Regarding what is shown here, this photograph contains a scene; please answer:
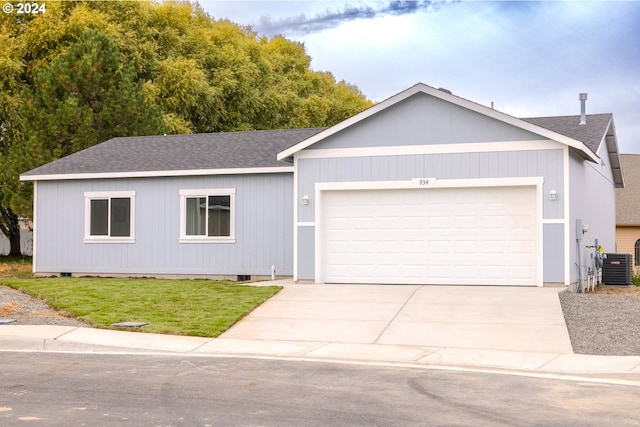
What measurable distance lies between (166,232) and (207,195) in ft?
5.28

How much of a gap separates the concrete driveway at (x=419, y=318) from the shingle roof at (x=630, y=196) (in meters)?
25.3

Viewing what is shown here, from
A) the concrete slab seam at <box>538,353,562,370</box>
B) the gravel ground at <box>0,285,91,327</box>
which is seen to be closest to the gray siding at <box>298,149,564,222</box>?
the gravel ground at <box>0,285,91,327</box>

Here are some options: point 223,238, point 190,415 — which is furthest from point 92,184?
point 190,415

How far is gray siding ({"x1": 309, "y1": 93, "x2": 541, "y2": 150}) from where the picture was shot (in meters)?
19.3

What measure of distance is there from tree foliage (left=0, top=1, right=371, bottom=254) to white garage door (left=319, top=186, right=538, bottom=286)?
1579 cm

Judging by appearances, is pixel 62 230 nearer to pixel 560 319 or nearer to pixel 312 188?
pixel 312 188

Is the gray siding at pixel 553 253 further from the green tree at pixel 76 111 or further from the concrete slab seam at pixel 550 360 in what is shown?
the green tree at pixel 76 111

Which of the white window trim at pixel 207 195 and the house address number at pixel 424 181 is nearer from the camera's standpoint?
the house address number at pixel 424 181

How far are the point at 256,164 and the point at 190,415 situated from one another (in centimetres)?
1487

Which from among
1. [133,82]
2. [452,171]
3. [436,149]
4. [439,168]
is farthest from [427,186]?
[133,82]

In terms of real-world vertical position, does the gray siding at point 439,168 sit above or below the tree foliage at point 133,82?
below

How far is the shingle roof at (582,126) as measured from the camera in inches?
866

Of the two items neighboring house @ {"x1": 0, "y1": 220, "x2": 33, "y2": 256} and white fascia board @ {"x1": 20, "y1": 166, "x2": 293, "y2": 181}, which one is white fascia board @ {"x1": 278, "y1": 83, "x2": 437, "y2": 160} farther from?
neighboring house @ {"x1": 0, "y1": 220, "x2": 33, "y2": 256}

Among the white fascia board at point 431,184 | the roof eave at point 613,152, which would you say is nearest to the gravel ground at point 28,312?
the white fascia board at point 431,184
